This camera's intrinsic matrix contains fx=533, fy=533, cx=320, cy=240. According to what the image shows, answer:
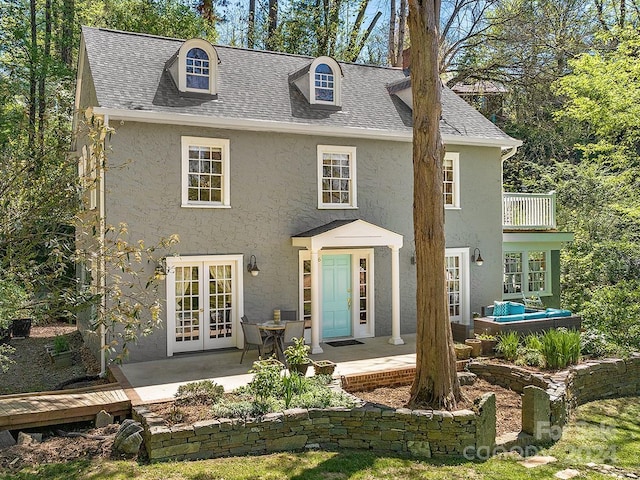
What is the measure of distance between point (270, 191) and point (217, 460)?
6.83m

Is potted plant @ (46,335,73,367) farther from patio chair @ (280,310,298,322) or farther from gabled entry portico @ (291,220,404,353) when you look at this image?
gabled entry portico @ (291,220,404,353)

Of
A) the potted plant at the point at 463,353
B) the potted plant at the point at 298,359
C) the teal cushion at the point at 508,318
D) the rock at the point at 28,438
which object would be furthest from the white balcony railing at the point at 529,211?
the rock at the point at 28,438

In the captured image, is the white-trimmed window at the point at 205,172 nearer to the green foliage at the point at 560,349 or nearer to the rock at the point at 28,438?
the rock at the point at 28,438

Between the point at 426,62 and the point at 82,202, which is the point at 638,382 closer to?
the point at 426,62

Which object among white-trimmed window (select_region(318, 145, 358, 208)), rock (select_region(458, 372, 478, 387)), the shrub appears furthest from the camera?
white-trimmed window (select_region(318, 145, 358, 208))

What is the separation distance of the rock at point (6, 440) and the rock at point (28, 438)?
0.08m

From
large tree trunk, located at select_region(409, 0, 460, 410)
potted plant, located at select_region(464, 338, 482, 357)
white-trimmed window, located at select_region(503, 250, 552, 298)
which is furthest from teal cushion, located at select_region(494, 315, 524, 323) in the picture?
large tree trunk, located at select_region(409, 0, 460, 410)

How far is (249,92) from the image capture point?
13.1 metres

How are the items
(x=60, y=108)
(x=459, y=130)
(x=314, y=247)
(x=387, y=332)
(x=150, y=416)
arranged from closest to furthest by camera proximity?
(x=150, y=416), (x=314, y=247), (x=387, y=332), (x=459, y=130), (x=60, y=108)

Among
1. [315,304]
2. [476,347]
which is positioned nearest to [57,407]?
[315,304]

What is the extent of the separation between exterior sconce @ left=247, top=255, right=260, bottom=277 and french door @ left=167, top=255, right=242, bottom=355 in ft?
0.75

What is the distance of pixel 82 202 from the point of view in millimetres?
8078

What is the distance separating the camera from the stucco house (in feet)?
37.3

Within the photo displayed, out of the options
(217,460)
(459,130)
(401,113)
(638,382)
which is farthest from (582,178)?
(217,460)
